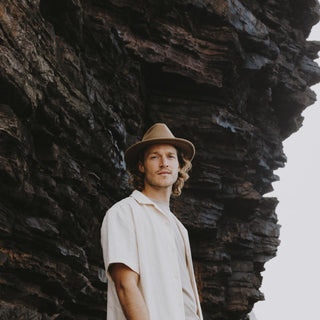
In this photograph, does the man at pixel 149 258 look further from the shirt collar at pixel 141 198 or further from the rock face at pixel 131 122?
the rock face at pixel 131 122

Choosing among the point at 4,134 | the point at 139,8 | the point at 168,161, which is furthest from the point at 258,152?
the point at 168,161

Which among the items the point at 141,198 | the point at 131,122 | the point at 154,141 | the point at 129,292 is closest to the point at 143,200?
the point at 141,198

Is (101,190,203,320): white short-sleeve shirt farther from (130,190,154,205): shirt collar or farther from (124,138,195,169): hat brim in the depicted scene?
(124,138,195,169): hat brim

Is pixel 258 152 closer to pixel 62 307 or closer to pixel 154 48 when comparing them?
pixel 154 48

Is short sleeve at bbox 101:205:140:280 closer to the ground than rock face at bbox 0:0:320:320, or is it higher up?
closer to the ground

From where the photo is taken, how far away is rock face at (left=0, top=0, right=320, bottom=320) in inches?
319

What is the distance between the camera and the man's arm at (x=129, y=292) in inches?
118

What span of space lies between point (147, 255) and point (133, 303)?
0.40 m

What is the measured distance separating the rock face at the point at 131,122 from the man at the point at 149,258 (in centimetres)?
417

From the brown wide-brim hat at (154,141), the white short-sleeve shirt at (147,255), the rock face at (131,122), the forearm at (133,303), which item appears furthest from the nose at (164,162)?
the rock face at (131,122)

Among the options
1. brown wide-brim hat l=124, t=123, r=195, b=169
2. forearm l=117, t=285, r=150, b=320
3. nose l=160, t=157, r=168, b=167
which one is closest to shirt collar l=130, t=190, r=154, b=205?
nose l=160, t=157, r=168, b=167

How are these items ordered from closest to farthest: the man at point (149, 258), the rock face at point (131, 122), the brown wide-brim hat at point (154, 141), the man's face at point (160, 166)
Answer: the man at point (149, 258), the man's face at point (160, 166), the brown wide-brim hat at point (154, 141), the rock face at point (131, 122)

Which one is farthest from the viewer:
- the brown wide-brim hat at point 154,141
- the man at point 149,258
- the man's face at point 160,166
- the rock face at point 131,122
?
the rock face at point 131,122

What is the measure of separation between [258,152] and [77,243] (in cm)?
1394
